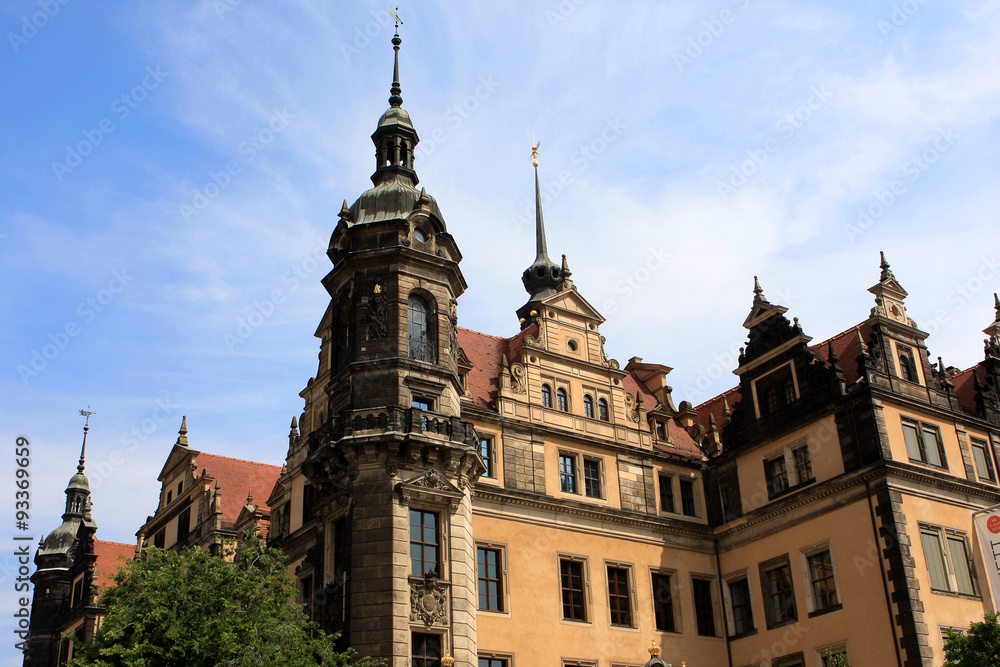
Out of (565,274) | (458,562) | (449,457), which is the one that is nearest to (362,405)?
(449,457)

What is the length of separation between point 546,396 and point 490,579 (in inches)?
304

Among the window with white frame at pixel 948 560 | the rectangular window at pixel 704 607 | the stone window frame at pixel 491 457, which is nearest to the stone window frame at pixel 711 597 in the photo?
the rectangular window at pixel 704 607

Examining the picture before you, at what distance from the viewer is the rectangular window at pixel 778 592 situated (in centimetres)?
3678

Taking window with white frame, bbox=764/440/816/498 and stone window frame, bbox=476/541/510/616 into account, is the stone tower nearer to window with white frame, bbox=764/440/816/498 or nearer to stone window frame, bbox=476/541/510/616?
stone window frame, bbox=476/541/510/616

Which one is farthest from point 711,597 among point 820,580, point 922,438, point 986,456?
point 986,456

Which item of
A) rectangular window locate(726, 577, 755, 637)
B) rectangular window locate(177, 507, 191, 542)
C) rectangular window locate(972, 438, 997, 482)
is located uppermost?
rectangular window locate(177, 507, 191, 542)

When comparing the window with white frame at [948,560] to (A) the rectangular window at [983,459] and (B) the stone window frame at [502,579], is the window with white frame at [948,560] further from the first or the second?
(B) the stone window frame at [502,579]

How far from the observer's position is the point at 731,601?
3928cm

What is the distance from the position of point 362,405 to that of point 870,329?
1951 centimetres

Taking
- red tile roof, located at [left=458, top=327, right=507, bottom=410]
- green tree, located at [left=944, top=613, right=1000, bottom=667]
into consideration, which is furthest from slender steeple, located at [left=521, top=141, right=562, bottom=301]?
green tree, located at [left=944, top=613, right=1000, bottom=667]

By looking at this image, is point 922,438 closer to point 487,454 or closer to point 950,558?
point 950,558

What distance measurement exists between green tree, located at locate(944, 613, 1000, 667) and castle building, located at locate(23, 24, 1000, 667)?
394cm

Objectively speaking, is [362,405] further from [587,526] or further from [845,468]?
[845,468]

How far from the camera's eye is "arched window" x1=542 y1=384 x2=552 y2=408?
38.8 m
